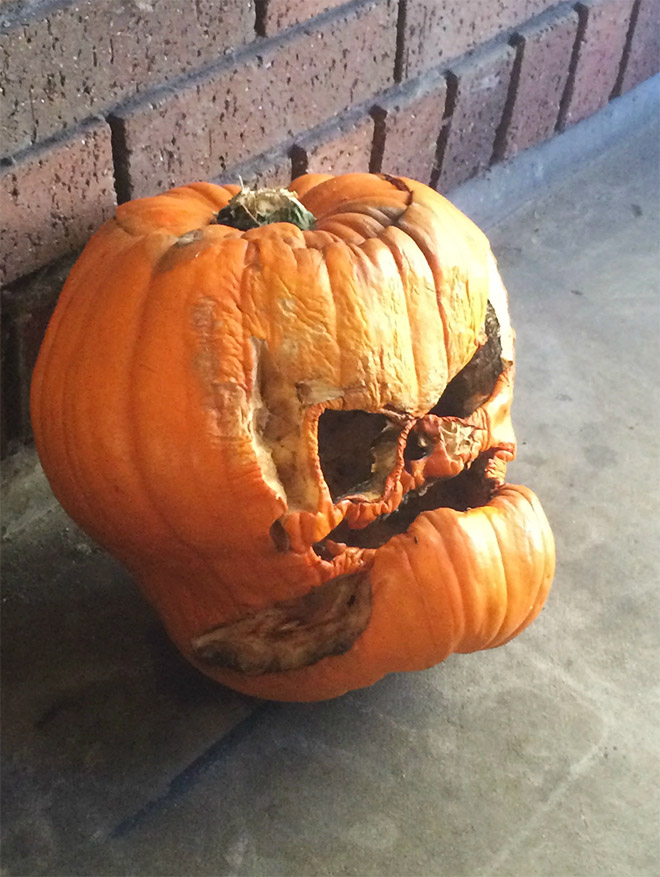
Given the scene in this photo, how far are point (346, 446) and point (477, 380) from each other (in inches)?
7.2

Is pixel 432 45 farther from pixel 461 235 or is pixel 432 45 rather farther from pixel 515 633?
pixel 515 633

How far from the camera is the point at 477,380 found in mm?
1211

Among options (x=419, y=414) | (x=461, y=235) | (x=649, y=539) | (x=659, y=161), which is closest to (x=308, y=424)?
(x=419, y=414)

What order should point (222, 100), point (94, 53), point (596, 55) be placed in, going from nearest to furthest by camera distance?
point (94, 53) < point (222, 100) < point (596, 55)

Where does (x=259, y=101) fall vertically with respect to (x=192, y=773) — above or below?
above

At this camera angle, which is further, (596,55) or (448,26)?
(596,55)

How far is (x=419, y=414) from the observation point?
1.07 m

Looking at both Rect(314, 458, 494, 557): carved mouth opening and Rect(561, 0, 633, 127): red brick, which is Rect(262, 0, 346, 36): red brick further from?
Rect(561, 0, 633, 127): red brick

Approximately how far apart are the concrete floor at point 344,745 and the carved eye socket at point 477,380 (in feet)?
1.06

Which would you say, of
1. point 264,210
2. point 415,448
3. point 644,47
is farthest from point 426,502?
point 644,47

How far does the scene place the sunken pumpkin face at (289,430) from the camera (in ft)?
3.25

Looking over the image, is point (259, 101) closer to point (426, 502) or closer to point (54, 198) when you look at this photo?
point (54, 198)

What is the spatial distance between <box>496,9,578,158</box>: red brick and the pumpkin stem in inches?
42.1

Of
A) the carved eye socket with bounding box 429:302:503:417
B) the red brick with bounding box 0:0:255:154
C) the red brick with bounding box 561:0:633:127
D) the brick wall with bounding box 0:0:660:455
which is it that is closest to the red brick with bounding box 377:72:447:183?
the brick wall with bounding box 0:0:660:455
